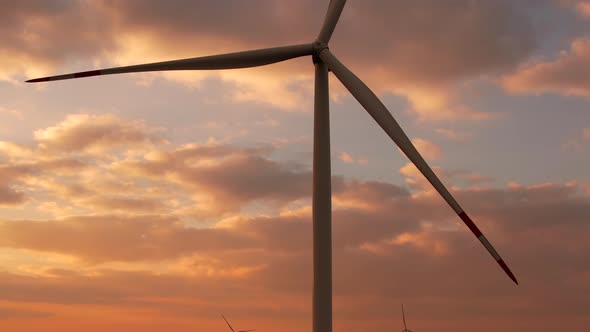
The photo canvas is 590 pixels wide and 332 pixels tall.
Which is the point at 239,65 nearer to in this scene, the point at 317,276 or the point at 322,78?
the point at 322,78

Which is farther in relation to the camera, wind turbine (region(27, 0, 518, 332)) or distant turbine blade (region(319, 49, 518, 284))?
wind turbine (region(27, 0, 518, 332))

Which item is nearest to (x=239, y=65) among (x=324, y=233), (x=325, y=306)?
(x=324, y=233)

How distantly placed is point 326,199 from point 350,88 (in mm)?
8936

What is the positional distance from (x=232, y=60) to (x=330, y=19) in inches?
295

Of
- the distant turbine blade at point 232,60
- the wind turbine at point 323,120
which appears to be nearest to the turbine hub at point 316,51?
the wind turbine at point 323,120

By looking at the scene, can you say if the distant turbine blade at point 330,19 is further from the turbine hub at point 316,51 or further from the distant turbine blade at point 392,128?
the distant turbine blade at point 392,128

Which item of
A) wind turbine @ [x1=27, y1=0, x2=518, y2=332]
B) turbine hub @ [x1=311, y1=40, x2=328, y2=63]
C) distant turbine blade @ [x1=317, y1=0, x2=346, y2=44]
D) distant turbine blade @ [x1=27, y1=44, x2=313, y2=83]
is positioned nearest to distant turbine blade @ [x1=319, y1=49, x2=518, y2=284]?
wind turbine @ [x1=27, y1=0, x2=518, y2=332]

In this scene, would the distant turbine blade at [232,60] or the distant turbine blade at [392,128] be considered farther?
the distant turbine blade at [232,60]

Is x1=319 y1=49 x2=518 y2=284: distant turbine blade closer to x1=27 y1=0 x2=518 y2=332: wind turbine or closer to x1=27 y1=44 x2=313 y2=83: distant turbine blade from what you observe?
x1=27 y1=0 x2=518 y2=332: wind turbine

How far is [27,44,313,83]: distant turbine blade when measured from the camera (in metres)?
49.8

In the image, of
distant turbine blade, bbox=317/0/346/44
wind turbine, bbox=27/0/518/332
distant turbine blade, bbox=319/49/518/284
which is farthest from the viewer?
distant turbine blade, bbox=317/0/346/44

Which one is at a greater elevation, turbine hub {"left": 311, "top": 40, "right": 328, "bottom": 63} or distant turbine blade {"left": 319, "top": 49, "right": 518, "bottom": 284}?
turbine hub {"left": 311, "top": 40, "right": 328, "bottom": 63}

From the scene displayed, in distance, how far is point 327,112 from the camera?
46.8m

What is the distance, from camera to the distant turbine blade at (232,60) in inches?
1962
